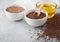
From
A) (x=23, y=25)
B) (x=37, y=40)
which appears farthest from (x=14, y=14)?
(x=37, y=40)

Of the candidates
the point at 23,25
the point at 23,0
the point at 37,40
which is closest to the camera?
the point at 37,40

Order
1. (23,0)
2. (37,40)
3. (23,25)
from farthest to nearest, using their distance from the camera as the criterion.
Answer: (23,0) → (23,25) → (37,40)

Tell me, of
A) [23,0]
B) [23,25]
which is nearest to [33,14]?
[23,25]

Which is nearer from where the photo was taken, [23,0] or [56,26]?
[56,26]

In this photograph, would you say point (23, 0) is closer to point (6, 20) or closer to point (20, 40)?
point (6, 20)

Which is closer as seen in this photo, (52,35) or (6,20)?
(52,35)
